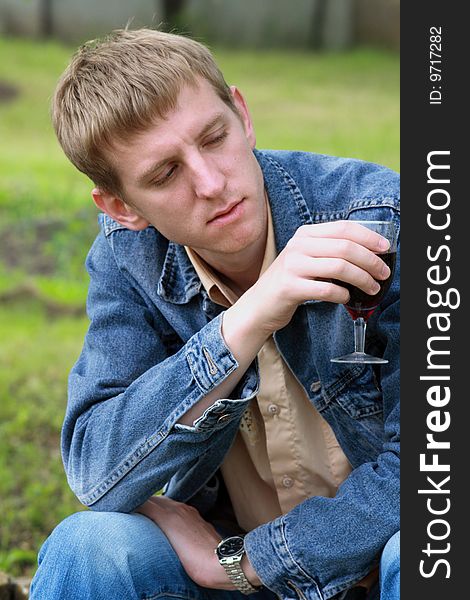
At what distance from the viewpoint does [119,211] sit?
8.82 feet

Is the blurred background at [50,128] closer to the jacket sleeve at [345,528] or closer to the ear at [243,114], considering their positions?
the jacket sleeve at [345,528]

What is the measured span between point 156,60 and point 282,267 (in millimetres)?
599

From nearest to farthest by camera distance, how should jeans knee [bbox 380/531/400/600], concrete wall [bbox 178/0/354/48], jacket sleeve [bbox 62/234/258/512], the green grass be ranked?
jeans knee [bbox 380/531/400/600] → jacket sleeve [bbox 62/234/258/512] → the green grass → concrete wall [bbox 178/0/354/48]

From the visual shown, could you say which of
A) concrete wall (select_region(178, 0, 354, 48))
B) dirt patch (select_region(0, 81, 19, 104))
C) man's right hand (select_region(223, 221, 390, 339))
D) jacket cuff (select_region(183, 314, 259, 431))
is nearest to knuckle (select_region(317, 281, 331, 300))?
man's right hand (select_region(223, 221, 390, 339))

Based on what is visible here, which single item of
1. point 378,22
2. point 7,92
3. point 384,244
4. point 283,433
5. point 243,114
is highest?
point 378,22

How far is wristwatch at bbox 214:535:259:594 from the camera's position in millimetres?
2496

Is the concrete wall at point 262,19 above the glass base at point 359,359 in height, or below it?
above

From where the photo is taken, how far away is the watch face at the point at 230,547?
2514mm

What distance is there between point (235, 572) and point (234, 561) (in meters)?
0.03

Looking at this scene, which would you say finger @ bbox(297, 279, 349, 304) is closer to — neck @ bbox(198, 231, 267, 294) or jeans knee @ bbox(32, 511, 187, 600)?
neck @ bbox(198, 231, 267, 294)

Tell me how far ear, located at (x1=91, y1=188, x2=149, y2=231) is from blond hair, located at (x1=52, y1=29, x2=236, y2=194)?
0.04 m

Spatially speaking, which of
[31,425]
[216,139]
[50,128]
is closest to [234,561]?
[216,139]

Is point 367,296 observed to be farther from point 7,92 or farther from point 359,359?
point 7,92

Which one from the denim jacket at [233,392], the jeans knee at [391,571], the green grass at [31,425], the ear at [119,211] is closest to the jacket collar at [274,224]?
the denim jacket at [233,392]
